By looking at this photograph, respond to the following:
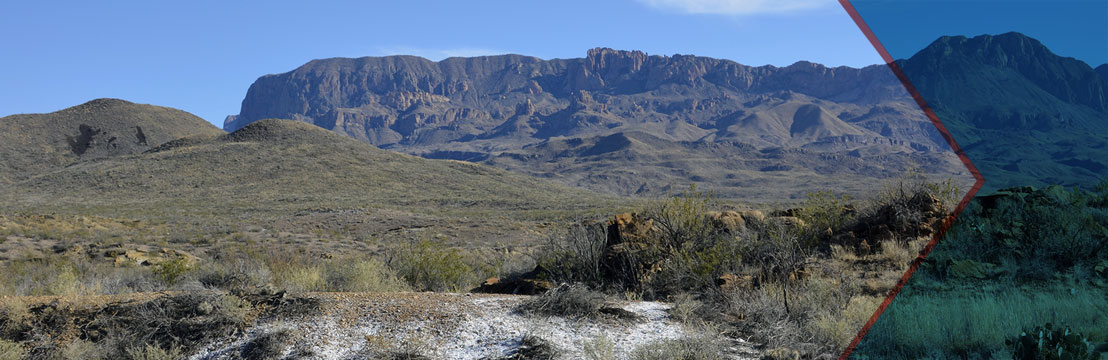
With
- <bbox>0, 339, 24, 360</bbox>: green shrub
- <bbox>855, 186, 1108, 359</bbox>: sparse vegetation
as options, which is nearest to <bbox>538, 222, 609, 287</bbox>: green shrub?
<bbox>855, 186, 1108, 359</bbox>: sparse vegetation

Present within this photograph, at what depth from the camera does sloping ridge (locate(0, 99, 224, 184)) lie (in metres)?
67.7

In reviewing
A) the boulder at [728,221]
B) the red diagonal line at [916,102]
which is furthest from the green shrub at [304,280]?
the boulder at [728,221]

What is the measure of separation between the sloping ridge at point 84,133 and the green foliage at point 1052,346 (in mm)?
80050

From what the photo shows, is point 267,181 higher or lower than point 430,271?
lower

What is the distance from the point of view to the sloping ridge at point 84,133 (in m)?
67.7

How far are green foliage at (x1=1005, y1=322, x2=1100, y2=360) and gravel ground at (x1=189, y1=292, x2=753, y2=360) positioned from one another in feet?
7.39

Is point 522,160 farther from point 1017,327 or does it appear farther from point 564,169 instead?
point 1017,327

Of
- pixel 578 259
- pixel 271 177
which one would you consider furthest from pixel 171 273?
pixel 271 177

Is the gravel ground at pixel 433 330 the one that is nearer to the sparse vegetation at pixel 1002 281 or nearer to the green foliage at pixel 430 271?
the sparse vegetation at pixel 1002 281

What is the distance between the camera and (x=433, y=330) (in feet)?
20.6

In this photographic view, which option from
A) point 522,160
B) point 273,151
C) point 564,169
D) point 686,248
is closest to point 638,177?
point 564,169

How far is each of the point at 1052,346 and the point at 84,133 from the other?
315 ft

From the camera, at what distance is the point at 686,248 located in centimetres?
1045

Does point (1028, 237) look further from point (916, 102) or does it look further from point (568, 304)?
point (568, 304)
